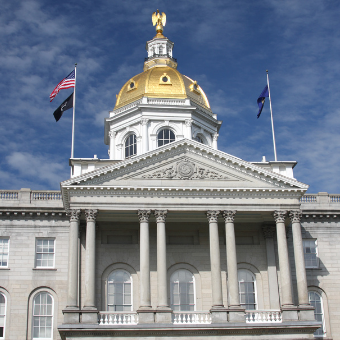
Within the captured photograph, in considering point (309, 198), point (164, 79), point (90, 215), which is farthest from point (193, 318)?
point (164, 79)

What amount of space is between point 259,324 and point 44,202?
15664 millimetres

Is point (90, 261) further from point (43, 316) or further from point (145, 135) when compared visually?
point (145, 135)

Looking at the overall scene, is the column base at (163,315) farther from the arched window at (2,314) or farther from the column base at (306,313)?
the arched window at (2,314)

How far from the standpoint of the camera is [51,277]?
36.8 m

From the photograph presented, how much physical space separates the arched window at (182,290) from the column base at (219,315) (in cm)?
420

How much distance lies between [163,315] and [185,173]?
27.0 feet

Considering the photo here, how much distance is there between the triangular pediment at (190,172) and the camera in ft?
114

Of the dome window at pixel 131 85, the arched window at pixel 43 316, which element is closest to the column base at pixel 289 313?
the arched window at pixel 43 316

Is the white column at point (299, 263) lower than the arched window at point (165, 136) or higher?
lower

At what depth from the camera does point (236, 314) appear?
32062 millimetres

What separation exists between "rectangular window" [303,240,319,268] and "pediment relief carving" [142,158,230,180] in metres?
8.43

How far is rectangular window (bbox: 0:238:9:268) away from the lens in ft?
122

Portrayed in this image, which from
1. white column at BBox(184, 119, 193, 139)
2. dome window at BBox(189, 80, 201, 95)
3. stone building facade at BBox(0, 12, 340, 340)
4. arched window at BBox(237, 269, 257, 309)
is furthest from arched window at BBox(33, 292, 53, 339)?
dome window at BBox(189, 80, 201, 95)

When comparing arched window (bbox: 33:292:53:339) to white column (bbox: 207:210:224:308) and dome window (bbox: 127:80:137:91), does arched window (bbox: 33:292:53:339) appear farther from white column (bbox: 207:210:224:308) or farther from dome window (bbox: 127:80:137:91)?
dome window (bbox: 127:80:137:91)
